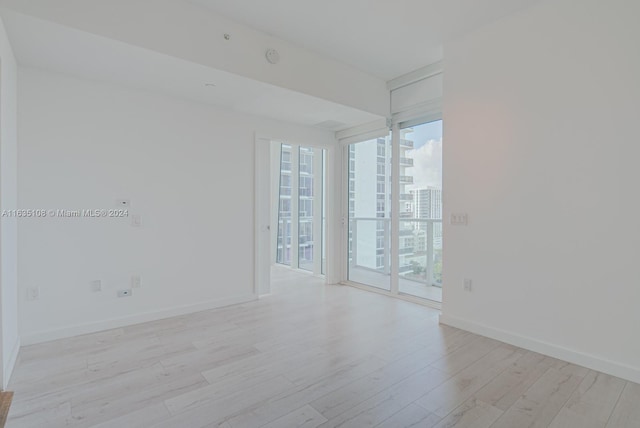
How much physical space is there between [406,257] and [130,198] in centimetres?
333

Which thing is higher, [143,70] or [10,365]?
[143,70]

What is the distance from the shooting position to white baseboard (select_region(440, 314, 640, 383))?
7.25ft

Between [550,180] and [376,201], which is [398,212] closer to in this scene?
[376,201]

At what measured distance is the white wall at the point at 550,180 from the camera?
222 centimetres

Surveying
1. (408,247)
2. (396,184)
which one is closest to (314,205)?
(396,184)

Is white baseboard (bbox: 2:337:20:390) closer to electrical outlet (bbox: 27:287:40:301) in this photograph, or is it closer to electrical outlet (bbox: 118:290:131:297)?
electrical outlet (bbox: 27:287:40:301)

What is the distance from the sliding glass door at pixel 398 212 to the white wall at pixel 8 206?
146 inches

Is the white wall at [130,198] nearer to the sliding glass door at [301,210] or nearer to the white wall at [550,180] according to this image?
the sliding glass door at [301,210]

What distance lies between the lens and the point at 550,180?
2.55m

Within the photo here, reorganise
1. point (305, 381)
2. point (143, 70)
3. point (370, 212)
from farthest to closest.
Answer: point (370, 212) < point (143, 70) < point (305, 381)

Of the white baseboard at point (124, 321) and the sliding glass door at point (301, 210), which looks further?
the sliding glass door at point (301, 210)

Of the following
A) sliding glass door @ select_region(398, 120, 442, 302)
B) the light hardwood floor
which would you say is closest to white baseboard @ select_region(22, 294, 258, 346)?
the light hardwood floor

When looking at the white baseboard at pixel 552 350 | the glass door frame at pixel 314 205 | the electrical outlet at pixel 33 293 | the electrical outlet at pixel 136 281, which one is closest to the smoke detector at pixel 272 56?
the glass door frame at pixel 314 205

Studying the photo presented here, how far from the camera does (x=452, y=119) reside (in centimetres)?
318
